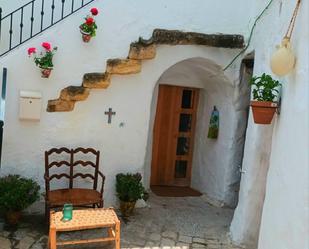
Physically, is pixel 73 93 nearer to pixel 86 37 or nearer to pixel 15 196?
pixel 86 37

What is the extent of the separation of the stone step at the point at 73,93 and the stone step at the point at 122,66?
43 centimetres

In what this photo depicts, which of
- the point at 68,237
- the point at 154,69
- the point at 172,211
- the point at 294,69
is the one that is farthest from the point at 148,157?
the point at 294,69

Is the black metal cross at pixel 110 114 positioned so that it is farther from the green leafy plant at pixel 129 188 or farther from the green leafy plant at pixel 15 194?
the green leafy plant at pixel 15 194

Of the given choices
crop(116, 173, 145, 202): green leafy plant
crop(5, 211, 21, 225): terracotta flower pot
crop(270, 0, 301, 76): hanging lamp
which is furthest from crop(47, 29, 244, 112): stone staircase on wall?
crop(270, 0, 301, 76): hanging lamp

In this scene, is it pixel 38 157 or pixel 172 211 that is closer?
pixel 38 157

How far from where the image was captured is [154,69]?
5.81 metres

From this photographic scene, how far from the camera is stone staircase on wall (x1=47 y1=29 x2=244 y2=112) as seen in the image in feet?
17.7

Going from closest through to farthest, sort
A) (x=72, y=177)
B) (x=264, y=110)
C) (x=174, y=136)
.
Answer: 1. (x=264, y=110)
2. (x=72, y=177)
3. (x=174, y=136)

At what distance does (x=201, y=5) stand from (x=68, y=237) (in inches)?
147

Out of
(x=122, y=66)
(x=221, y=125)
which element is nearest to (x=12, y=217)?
(x=122, y=66)

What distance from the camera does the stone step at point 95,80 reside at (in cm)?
538

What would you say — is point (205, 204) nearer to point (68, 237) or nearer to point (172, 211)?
point (172, 211)

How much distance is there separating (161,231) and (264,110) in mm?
2290

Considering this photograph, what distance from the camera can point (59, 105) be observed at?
5.39m
